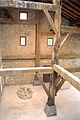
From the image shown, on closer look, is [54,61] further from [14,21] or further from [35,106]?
[14,21]

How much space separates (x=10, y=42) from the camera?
831 centimetres

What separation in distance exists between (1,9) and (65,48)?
5327mm

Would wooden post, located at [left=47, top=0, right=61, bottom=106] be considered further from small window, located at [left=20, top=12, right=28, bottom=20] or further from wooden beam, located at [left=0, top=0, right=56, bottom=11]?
small window, located at [left=20, top=12, right=28, bottom=20]

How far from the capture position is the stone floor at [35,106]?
5.51 meters

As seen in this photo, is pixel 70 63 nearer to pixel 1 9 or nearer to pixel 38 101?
pixel 38 101

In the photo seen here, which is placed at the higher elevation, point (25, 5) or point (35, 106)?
point (25, 5)

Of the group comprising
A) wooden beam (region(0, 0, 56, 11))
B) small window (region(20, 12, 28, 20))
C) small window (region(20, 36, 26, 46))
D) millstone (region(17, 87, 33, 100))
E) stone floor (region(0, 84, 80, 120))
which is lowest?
stone floor (region(0, 84, 80, 120))

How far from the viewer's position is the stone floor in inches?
217

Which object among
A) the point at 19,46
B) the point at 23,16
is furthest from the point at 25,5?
the point at 19,46

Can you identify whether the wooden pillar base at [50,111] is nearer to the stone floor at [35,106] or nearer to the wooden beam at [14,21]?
the stone floor at [35,106]


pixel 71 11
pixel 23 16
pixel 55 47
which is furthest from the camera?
pixel 23 16

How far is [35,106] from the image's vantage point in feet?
20.7

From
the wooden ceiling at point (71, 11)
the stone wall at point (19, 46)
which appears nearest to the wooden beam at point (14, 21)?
the stone wall at point (19, 46)

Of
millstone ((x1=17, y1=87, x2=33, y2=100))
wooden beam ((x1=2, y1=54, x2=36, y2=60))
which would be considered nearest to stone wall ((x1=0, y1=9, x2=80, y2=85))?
wooden beam ((x1=2, y1=54, x2=36, y2=60))
